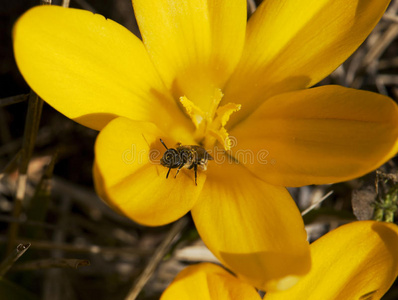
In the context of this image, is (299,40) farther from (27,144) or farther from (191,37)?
(27,144)

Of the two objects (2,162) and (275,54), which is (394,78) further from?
(2,162)

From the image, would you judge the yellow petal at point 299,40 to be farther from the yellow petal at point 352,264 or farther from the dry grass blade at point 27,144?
the dry grass blade at point 27,144

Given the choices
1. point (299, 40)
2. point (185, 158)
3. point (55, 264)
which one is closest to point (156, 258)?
point (55, 264)

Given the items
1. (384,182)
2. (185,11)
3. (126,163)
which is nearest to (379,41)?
(384,182)

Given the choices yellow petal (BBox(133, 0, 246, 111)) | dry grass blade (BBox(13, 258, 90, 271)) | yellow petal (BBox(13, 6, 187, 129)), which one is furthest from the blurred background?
yellow petal (BBox(133, 0, 246, 111))

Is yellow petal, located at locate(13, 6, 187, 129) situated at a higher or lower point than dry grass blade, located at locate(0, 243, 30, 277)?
higher

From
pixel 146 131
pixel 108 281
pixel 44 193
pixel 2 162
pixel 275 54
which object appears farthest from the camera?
pixel 2 162

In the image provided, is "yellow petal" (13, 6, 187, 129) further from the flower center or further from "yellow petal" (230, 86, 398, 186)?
"yellow petal" (230, 86, 398, 186)
